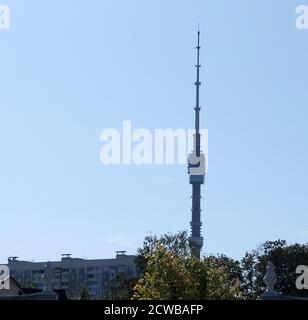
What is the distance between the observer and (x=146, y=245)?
92.4 m

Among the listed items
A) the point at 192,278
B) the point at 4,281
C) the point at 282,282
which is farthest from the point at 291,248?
the point at 4,281

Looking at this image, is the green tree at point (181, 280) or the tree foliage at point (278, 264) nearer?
the green tree at point (181, 280)

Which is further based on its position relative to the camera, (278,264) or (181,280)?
(278,264)

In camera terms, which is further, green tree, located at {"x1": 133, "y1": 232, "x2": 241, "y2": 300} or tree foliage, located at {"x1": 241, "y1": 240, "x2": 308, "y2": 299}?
tree foliage, located at {"x1": 241, "y1": 240, "x2": 308, "y2": 299}

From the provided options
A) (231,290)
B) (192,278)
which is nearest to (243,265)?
(231,290)

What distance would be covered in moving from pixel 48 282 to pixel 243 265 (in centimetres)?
5397
